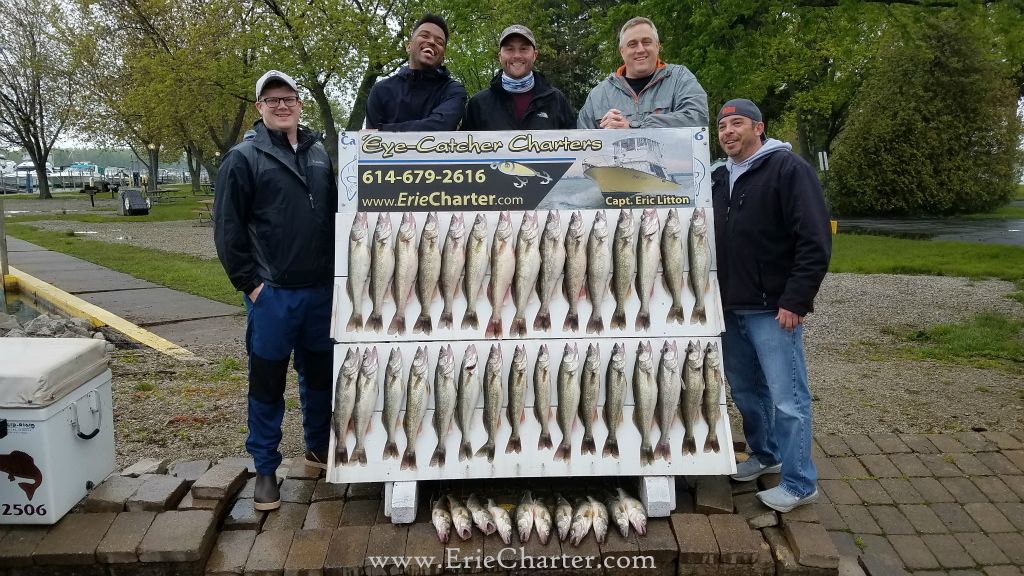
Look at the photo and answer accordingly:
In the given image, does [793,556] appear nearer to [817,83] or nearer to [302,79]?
[302,79]

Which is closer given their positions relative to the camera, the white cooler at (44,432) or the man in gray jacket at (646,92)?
the white cooler at (44,432)

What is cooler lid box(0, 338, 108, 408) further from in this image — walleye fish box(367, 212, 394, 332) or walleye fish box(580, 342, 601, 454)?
walleye fish box(580, 342, 601, 454)

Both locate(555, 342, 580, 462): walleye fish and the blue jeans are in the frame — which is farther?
the blue jeans

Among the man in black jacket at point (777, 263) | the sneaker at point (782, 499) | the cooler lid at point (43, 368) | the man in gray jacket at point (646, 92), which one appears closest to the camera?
the cooler lid at point (43, 368)

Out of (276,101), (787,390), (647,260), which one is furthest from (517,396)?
(276,101)


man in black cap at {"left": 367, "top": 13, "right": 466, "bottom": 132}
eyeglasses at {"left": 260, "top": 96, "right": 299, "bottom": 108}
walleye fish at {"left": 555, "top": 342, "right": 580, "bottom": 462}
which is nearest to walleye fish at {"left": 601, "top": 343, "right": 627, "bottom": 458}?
walleye fish at {"left": 555, "top": 342, "right": 580, "bottom": 462}

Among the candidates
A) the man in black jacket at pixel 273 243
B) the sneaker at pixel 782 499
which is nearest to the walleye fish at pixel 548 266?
the man in black jacket at pixel 273 243

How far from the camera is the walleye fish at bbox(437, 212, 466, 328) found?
350 centimetres

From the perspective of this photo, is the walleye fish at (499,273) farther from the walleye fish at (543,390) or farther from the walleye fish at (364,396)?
the walleye fish at (364,396)

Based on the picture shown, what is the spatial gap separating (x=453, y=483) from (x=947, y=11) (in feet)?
36.5

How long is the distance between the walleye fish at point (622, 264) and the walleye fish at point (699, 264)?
1.05ft

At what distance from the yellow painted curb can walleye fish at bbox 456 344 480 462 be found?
459 centimetres

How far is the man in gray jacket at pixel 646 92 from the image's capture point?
3924 millimetres

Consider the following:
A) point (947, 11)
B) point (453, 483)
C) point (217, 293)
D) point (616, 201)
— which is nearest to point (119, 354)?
point (217, 293)
